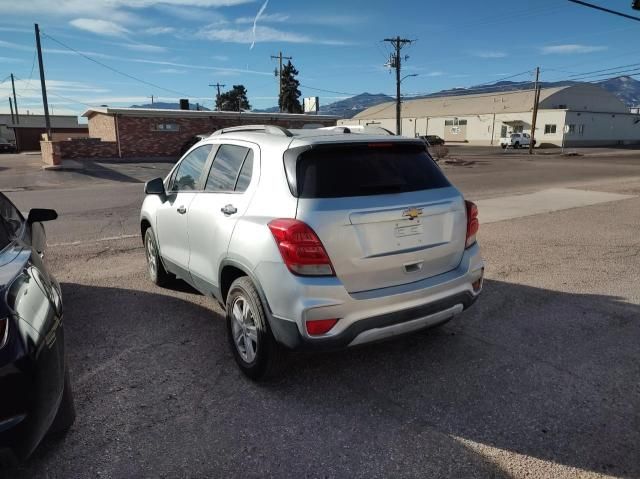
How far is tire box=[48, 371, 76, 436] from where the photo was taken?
2646mm

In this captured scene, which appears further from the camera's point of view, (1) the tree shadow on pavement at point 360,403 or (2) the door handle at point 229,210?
(2) the door handle at point 229,210

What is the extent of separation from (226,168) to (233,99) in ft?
314

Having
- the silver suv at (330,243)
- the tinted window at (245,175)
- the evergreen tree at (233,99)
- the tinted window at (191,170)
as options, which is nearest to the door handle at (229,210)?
the silver suv at (330,243)

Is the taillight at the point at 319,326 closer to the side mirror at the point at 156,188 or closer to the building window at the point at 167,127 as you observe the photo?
the side mirror at the point at 156,188

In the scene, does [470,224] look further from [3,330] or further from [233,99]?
[233,99]

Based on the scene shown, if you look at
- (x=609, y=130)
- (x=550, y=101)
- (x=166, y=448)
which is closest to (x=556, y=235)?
(x=166, y=448)

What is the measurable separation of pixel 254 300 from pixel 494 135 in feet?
238

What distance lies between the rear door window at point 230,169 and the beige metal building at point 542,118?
198 feet

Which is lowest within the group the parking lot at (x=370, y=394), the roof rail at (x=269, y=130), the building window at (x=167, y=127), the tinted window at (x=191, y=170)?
the parking lot at (x=370, y=394)

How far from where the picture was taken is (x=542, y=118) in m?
65.1

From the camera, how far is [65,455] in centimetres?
265

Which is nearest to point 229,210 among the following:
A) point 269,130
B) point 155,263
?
point 269,130

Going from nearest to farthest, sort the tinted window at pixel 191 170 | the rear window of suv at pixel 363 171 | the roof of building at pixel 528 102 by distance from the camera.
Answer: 1. the rear window of suv at pixel 363 171
2. the tinted window at pixel 191 170
3. the roof of building at pixel 528 102

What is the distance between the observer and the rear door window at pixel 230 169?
3.64 metres
